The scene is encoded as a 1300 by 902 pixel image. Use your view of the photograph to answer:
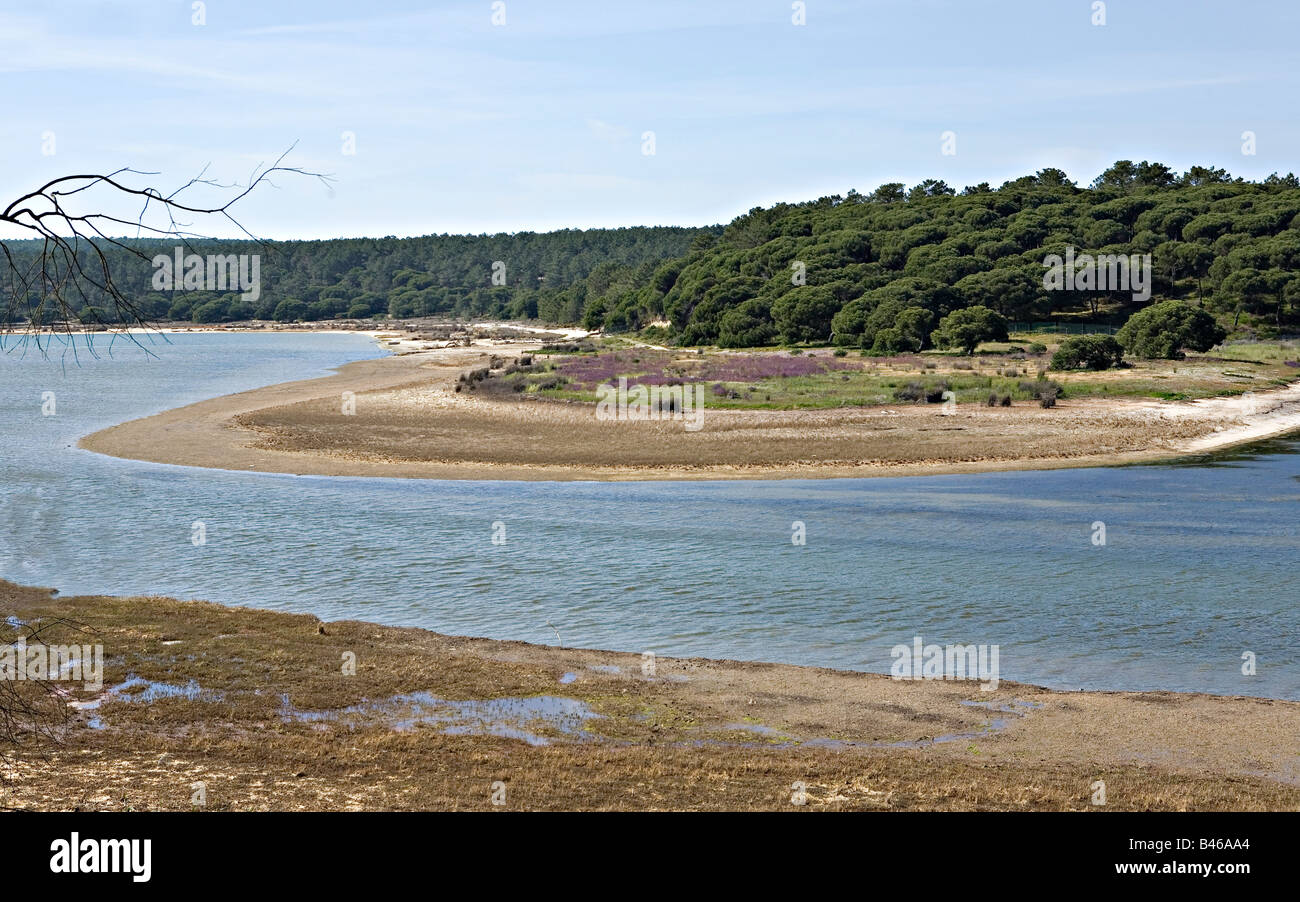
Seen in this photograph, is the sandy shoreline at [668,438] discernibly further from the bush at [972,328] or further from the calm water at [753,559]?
the bush at [972,328]

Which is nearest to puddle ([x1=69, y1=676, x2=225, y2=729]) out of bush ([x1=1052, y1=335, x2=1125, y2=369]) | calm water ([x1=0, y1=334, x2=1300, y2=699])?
calm water ([x1=0, y1=334, x2=1300, y2=699])

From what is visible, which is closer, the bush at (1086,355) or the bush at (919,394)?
the bush at (919,394)

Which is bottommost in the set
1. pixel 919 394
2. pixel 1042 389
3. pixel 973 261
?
pixel 919 394

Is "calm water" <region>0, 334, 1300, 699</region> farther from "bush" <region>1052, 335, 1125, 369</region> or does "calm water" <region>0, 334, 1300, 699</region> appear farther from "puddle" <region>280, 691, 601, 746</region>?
"bush" <region>1052, 335, 1125, 369</region>

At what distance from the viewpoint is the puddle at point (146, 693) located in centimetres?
1362

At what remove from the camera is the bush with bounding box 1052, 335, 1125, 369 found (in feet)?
201

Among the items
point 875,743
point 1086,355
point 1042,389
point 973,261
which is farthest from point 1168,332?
point 875,743

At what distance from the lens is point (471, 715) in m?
13.6

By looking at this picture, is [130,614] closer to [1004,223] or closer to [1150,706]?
[1150,706]

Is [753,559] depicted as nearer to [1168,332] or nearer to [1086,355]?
[1086,355]

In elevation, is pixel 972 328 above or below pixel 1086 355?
above

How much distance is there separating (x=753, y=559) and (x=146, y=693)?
1237 centimetres

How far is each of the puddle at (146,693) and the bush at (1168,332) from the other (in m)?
60.3

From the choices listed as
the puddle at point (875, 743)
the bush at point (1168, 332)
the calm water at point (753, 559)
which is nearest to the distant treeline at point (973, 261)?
the bush at point (1168, 332)
